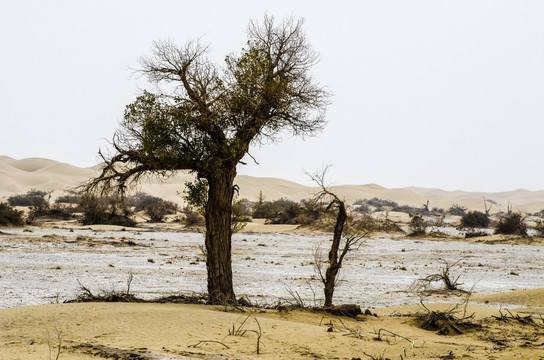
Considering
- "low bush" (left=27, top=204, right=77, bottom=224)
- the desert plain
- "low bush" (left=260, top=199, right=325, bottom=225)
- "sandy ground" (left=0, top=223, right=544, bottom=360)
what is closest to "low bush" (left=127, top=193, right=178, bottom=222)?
"low bush" (left=27, top=204, right=77, bottom=224)

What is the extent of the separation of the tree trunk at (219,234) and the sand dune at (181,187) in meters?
58.4

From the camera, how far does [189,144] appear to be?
12.2m

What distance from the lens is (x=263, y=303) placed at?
13117mm

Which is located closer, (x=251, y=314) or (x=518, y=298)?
(x=251, y=314)

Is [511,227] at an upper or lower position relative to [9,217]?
upper

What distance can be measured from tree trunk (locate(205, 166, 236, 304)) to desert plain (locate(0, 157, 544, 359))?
69 cm

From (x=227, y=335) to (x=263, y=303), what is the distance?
437 centimetres

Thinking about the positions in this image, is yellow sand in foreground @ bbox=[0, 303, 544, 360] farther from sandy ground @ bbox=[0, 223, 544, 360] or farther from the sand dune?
the sand dune

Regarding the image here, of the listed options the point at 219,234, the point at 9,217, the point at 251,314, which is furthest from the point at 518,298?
the point at 9,217

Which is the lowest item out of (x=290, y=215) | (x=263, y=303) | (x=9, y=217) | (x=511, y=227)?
(x=263, y=303)

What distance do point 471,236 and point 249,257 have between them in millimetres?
18690

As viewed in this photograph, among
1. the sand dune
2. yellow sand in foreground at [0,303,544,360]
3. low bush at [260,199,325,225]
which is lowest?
yellow sand in foreground at [0,303,544,360]

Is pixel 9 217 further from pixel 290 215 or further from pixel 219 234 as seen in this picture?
pixel 219 234

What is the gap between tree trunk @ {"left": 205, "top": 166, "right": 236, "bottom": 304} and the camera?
12.4 meters
